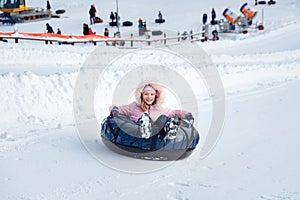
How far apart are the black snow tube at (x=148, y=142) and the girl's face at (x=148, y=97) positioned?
43 centimetres

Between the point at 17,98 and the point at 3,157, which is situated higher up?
the point at 17,98

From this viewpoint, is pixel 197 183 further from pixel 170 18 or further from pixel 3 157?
pixel 170 18

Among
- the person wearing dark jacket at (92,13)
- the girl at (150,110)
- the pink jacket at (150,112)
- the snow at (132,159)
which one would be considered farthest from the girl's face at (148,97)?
the person wearing dark jacket at (92,13)

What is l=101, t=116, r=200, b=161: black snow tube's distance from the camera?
6.29 meters

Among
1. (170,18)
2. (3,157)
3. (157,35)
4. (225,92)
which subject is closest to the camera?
(3,157)

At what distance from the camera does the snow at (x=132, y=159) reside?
5.77m

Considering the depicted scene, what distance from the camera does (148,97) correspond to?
6.80 m

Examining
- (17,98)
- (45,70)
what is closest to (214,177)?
(17,98)

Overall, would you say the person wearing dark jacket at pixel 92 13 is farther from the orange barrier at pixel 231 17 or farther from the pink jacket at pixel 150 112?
the pink jacket at pixel 150 112

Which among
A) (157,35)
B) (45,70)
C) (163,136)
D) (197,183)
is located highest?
(157,35)

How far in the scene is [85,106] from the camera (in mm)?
9672

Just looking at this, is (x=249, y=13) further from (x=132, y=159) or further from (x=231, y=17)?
(x=132, y=159)

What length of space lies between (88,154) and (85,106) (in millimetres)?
2779

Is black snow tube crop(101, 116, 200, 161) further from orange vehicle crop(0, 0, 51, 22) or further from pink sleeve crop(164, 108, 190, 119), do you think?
orange vehicle crop(0, 0, 51, 22)
